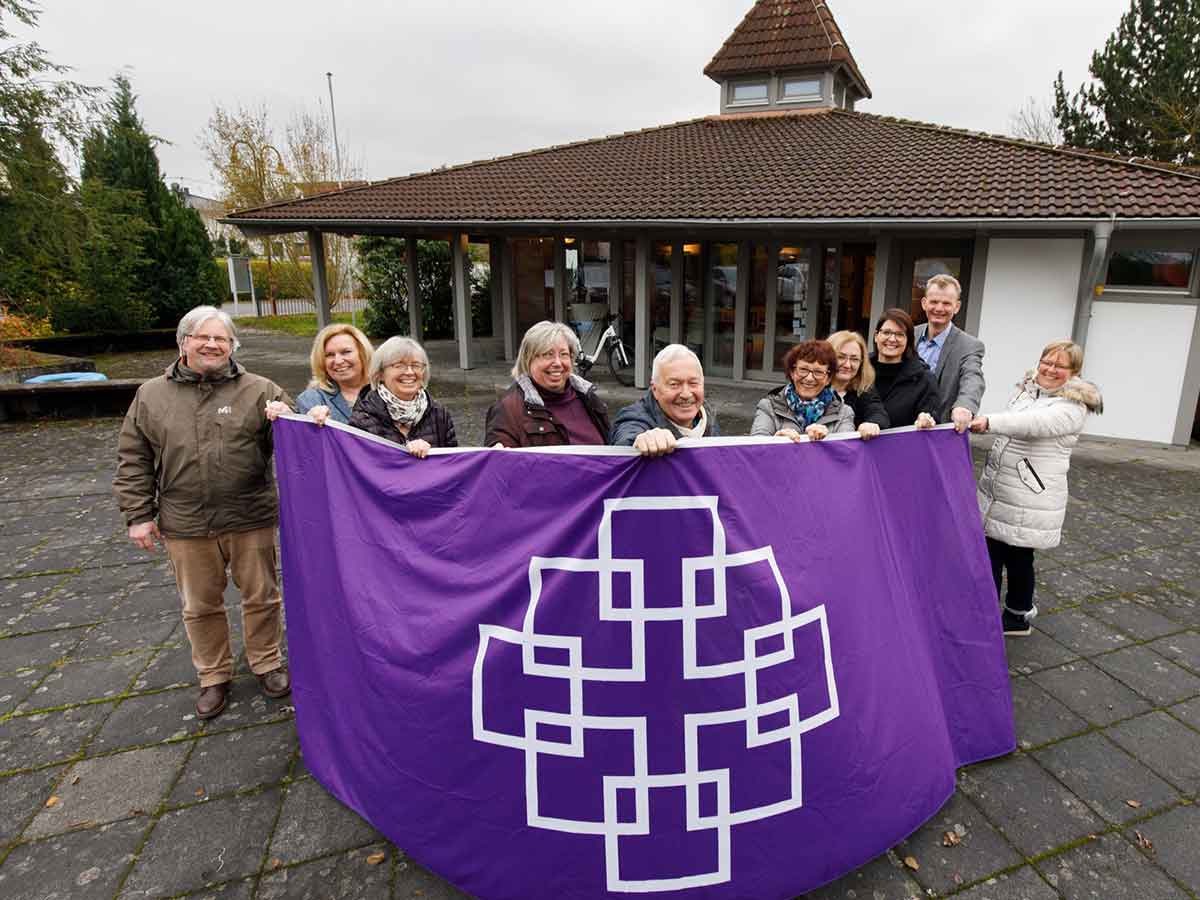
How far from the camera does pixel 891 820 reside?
Answer: 223 centimetres

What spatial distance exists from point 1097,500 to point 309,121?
88.8ft

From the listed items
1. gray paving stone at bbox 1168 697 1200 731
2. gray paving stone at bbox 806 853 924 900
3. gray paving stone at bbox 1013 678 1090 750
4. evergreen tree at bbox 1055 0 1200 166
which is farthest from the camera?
evergreen tree at bbox 1055 0 1200 166

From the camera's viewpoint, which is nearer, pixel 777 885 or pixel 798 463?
pixel 777 885

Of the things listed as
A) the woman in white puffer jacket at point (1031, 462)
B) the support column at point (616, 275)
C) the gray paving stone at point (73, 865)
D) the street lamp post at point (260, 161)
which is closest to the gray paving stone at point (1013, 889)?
the woman in white puffer jacket at point (1031, 462)

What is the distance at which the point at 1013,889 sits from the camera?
7.24ft

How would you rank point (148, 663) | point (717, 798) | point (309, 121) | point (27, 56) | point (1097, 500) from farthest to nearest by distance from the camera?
1. point (309, 121)
2. point (27, 56)
3. point (1097, 500)
4. point (148, 663)
5. point (717, 798)

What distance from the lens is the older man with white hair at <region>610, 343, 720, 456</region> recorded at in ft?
7.96

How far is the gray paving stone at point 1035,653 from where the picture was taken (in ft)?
11.6

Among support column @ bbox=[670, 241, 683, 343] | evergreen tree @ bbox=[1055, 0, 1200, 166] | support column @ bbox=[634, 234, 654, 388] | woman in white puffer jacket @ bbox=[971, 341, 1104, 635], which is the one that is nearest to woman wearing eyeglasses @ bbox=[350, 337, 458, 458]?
woman in white puffer jacket @ bbox=[971, 341, 1104, 635]

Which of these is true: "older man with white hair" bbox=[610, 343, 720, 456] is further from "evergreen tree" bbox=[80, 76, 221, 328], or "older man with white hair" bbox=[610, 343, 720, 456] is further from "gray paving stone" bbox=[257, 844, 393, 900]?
"evergreen tree" bbox=[80, 76, 221, 328]

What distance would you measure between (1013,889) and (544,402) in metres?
2.32

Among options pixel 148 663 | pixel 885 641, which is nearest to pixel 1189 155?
pixel 885 641

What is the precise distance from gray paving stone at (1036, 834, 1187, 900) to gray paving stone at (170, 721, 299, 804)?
2.82 metres

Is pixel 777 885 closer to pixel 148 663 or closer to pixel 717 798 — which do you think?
pixel 717 798
